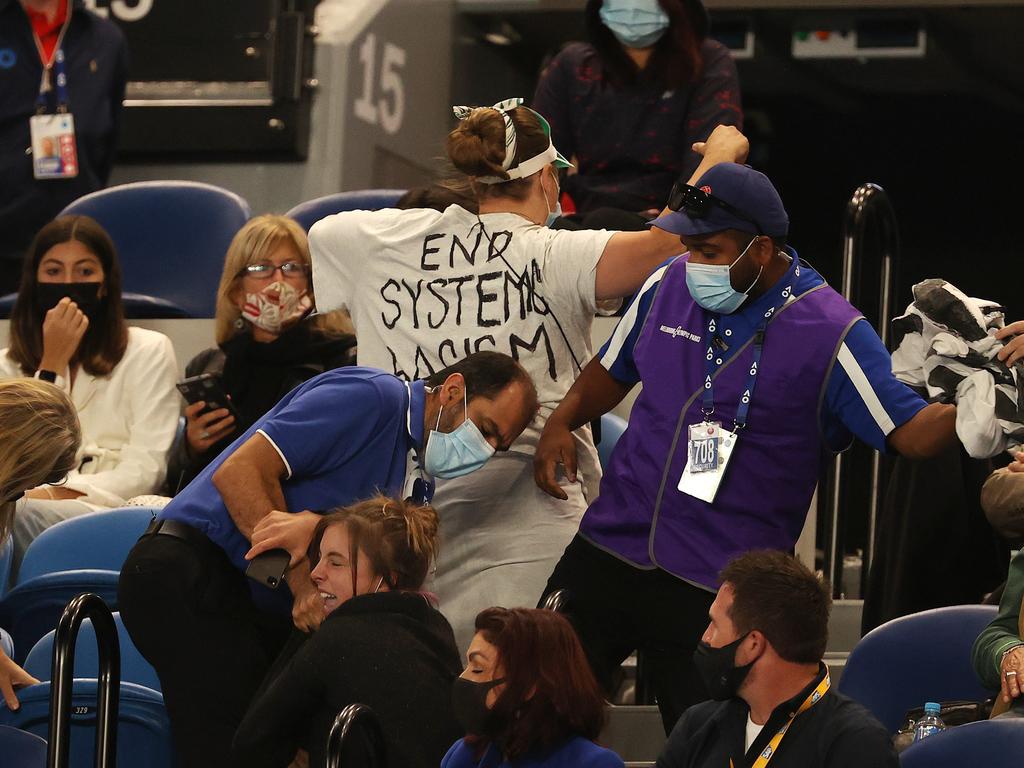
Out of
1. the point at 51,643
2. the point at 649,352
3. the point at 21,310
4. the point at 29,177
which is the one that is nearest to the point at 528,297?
the point at 649,352

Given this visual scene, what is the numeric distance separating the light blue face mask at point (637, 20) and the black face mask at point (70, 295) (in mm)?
1854

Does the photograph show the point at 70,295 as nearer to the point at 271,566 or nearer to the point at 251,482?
the point at 251,482

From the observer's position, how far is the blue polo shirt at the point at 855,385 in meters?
3.74

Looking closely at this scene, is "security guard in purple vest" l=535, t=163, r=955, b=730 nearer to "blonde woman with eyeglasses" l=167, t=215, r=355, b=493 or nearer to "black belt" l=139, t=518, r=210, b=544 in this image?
"black belt" l=139, t=518, r=210, b=544

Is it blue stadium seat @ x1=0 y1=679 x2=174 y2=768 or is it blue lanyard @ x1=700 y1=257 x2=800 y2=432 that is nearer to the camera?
blue lanyard @ x1=700 y1=257 x2=800 y2=432

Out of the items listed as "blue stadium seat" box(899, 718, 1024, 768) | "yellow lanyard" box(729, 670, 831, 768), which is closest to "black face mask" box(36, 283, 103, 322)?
"yellow lanyard" box(729, 670, 831, 768)

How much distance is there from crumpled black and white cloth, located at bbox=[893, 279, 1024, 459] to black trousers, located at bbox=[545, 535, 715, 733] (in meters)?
0.65

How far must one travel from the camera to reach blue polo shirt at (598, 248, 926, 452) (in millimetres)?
3742

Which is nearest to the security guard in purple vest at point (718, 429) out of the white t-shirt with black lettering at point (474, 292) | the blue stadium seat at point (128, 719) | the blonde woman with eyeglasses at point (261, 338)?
the white t-shirt with black lettering at point (474, 292)

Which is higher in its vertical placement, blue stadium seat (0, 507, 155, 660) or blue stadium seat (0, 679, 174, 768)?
blue stadium seat (0, 507, 155, 660)

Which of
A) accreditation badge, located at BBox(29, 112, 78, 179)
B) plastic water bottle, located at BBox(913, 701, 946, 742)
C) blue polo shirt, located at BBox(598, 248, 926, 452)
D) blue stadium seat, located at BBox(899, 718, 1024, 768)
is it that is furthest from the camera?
accreditation badge, located at BBox(29, 112, 78, 179)

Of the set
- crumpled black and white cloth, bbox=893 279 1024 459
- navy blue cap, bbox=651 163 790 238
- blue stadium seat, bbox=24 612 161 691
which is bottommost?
blue stadium seat, bbox=24 612 161 691

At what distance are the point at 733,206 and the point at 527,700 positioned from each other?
1210 millimetres

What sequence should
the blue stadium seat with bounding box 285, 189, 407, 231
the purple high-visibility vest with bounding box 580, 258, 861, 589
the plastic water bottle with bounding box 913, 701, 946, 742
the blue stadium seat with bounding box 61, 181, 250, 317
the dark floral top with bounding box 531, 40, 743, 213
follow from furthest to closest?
the blue stadium seat with bounding box 61, 181, 250, 317 → the blue stadium seat with bounding box 285, 189, 407, 231 → the dark floral top with bounding box 531, 40, 743, 213 → the purple high-visibility vest with bounding box 580, 258, 861, 589 → the plastic water bottle with bounding box 913, 701, 946, 742
